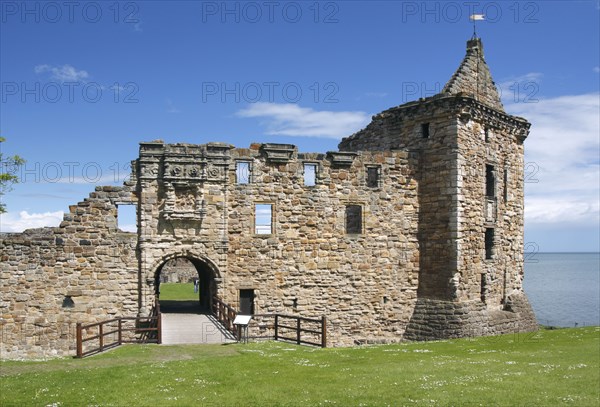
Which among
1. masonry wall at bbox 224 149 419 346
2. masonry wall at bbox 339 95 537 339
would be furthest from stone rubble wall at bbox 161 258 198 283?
masonry wall at bbox 339 95 537 339

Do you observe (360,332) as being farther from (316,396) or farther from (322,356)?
(316,396)

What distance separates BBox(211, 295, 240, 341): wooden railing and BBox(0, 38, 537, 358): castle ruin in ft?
1.66

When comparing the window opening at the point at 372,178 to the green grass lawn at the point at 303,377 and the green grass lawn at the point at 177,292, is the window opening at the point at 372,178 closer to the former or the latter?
the green grass lawn at the point at 303,377

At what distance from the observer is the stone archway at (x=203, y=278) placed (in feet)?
73.9

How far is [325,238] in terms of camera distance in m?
24.3

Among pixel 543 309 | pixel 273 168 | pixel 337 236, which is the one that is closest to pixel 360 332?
pixel 337 236

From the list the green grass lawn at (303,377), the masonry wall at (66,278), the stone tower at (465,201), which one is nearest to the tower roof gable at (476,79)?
the stone tower at (465,201)

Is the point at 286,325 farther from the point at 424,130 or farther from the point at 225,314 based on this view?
the point at 424,130

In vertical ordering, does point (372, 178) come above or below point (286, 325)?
above

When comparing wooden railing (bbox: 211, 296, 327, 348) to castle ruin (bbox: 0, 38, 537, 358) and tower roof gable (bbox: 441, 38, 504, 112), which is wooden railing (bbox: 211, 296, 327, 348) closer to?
castle ruin (bbox: 0, 38, 537, 358)

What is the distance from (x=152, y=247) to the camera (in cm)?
2205

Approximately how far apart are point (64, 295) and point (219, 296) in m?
5.63

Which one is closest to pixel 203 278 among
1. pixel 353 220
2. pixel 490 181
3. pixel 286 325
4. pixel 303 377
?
pixel 286 325

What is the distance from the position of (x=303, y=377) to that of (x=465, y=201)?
12822 millimetres
